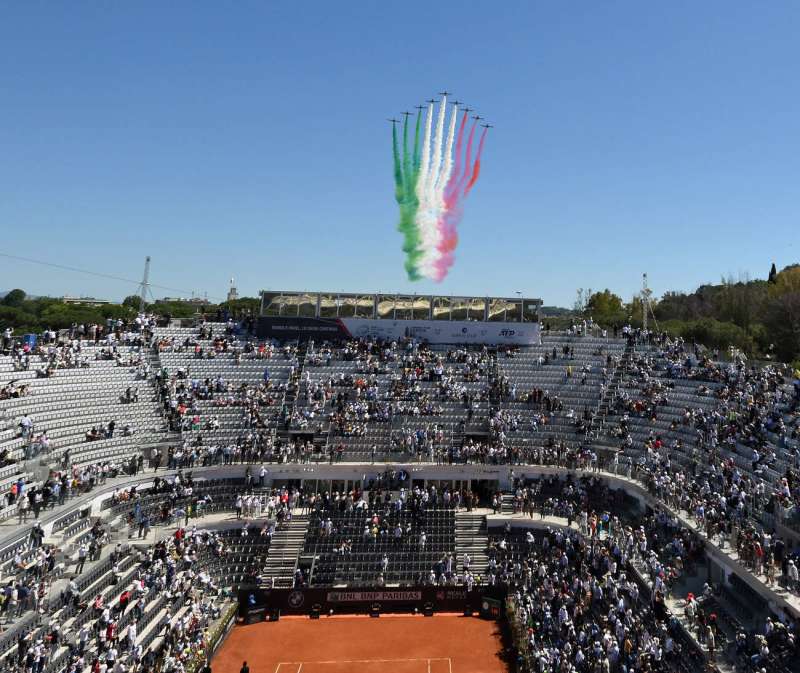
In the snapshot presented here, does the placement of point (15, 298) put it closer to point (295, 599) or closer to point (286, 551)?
point (286, 551)

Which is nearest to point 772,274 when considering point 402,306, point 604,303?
point 604,303

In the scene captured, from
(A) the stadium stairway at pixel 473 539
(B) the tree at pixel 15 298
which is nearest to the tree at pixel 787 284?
(A) the stadium stairway at pixel 473 539

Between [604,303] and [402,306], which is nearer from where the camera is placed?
[402,306]

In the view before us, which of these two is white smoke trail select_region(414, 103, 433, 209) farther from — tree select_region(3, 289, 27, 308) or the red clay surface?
tree select_region(3, 289, 27, 308)

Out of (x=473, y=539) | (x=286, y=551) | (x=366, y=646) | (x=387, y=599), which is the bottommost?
(x=366, y=646)

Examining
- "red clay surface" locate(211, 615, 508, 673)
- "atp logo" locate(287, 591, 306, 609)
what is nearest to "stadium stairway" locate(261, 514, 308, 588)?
"atp logo" locate(287, 591, 306, 609)

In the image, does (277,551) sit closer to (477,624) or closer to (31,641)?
(477,624)
